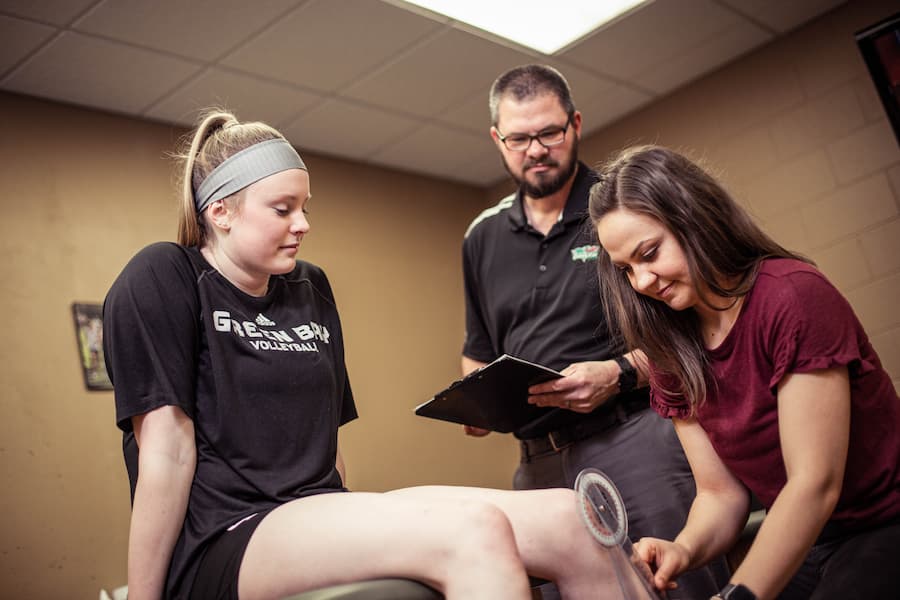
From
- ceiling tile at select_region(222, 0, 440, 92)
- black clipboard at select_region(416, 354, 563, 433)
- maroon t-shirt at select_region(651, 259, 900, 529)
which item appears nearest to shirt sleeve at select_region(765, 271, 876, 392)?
maroon t-shirt at select_region(651, 259, 900, 529)

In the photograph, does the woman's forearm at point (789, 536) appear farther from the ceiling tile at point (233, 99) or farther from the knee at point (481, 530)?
the ceiling tile at point (233, 99)

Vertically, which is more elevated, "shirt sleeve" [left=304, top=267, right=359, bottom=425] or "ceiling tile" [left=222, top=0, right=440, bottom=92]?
"ceiling tile" [left=222, top=0, right=440, bottom=92]

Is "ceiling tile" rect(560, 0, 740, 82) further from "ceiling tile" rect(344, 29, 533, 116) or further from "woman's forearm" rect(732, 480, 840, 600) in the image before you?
"woman's forearm" rect(732, 480, 840, 600)

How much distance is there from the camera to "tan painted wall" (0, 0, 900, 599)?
116 inches

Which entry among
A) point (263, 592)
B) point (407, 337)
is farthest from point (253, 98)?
point (263, 592)

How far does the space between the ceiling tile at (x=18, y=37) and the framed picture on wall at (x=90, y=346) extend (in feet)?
2.90

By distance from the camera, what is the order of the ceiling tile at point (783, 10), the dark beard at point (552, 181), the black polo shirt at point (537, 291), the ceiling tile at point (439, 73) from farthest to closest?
the ceiling tile at point (783, 10) < the ceiling tile at point (439, 73) < the dark beard at point (552, 181) < the black polo shirt at point (537, 291)

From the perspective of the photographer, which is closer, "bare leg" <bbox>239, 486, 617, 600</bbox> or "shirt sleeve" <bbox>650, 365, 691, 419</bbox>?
"bare leg" <bbox>239, 486, 617, 600</bbox>

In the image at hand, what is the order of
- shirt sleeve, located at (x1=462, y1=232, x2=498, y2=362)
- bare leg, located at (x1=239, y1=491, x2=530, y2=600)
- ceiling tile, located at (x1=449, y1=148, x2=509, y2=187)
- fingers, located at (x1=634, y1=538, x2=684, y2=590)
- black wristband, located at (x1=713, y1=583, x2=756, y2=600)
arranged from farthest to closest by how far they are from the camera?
1. ceiling tile, located at (x1=449, y1=148, x2=509, y2=187)
2. shirt sleeve, located at (x1=462, y1=232, x2=498, y2=362)
3. fingers, located at (x1=634, y1=538, x2=684, y2=590)
4. black wristband, located at (x1=713, y1=583, x2=756, y2=600)
5. bare leg, located at (x1=239, y1=491, x2=530, y2=600)

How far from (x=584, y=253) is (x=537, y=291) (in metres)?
0.15

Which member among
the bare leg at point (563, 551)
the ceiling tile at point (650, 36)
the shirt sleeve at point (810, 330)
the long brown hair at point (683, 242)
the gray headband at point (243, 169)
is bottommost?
the bare leg at point (563, 551)

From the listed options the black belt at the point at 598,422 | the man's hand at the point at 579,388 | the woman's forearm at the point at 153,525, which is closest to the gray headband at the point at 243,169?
the woman's forearm at the point at 153,525

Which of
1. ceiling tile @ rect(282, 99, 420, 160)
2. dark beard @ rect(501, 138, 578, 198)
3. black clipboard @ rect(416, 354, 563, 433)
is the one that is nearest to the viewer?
black clipboard @ rect(416, 354, 563, 433)

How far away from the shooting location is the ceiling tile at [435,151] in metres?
4.15
